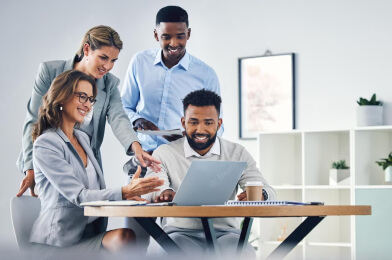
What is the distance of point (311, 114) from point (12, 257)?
407 centimetres

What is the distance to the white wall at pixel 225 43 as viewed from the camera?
4.47 m

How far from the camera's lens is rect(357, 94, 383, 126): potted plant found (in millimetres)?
4156

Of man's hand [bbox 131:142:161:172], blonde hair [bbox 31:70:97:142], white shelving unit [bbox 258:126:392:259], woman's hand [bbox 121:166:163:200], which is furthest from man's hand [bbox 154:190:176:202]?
white shelving unit [bbox 258:126:392:259]

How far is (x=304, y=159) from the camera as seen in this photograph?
170 inches

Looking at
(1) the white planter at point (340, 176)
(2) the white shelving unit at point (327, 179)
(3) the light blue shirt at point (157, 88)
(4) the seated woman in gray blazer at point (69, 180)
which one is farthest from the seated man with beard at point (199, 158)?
(1) the white planter at point (340, 176)

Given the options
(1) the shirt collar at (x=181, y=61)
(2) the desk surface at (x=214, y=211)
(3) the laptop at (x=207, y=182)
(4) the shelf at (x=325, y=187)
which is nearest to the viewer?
(2) the desk surface at (x=214, y=211)

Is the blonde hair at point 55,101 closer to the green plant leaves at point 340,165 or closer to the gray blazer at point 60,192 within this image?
the gray blazer at point 60,192

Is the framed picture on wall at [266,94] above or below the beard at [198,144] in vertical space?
above

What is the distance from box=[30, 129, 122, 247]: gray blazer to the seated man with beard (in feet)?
0.86

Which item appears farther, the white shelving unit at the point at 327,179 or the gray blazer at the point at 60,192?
the white shelving unit at the point at 327,179

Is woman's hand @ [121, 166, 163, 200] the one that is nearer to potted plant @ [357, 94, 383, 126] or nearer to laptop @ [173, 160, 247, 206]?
laptop @ [173, 160, 247, 206]

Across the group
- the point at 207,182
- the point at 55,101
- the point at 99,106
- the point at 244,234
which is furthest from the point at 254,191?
the point at 99,106

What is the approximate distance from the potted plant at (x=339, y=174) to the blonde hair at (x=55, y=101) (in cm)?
245

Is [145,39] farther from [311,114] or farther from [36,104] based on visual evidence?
[36,104]
